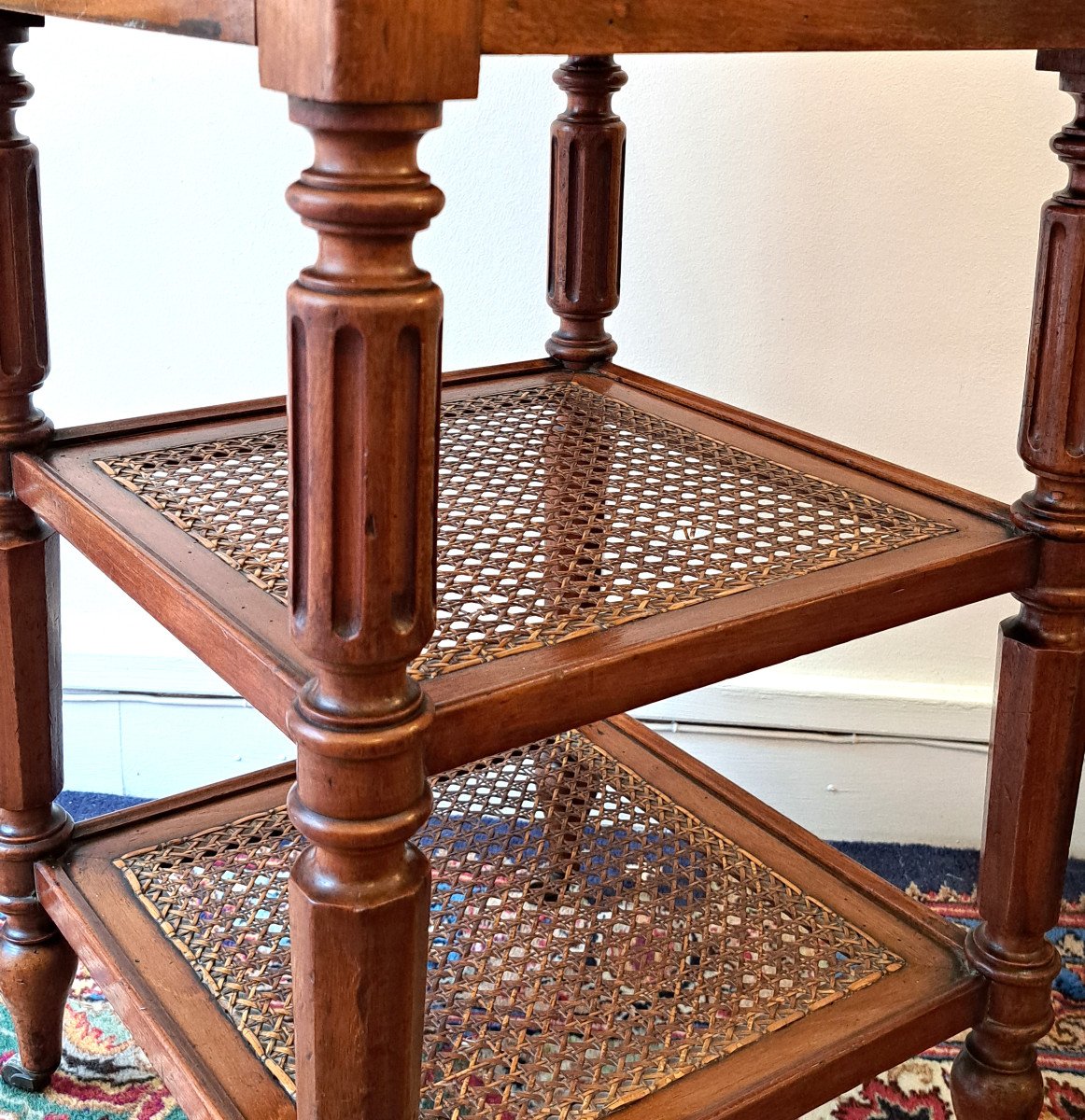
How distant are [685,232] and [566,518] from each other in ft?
1.65

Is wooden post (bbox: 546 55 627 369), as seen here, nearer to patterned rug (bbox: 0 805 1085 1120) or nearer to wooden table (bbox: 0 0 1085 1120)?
wooden table (bbox: 0 0 1085 1120)

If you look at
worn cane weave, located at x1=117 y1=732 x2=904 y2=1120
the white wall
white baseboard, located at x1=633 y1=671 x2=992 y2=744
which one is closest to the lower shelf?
worn cane weave, located at x1=117 y1=732 x2=904 y2=1120

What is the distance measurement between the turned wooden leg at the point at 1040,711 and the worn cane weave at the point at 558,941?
8 cm

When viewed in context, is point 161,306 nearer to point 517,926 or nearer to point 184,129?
point 184,129

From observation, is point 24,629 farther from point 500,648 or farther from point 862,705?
point 862,705

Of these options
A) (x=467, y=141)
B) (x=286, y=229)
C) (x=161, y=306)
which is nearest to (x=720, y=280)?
(x=467, y=141)

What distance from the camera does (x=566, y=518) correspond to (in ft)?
2.51

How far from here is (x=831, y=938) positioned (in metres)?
0.81

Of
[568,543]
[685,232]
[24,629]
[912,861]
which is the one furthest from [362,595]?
[912,861]

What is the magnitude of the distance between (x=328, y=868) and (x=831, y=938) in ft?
1.33

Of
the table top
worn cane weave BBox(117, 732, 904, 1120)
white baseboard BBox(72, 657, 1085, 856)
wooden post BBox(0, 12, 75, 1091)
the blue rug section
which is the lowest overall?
the blue rug section

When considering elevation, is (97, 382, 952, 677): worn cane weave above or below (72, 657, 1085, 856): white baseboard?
above

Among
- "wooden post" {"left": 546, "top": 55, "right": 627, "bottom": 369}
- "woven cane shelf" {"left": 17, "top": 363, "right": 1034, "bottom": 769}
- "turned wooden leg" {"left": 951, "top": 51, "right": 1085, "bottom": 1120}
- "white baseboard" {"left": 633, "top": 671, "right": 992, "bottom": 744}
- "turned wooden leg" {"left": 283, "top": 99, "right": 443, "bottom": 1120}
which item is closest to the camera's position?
"turned wooden leg" {"left": 283, "top": 99, "right": 443, "bottom": 1120}

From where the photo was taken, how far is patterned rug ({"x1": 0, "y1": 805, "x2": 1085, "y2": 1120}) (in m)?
0.95
